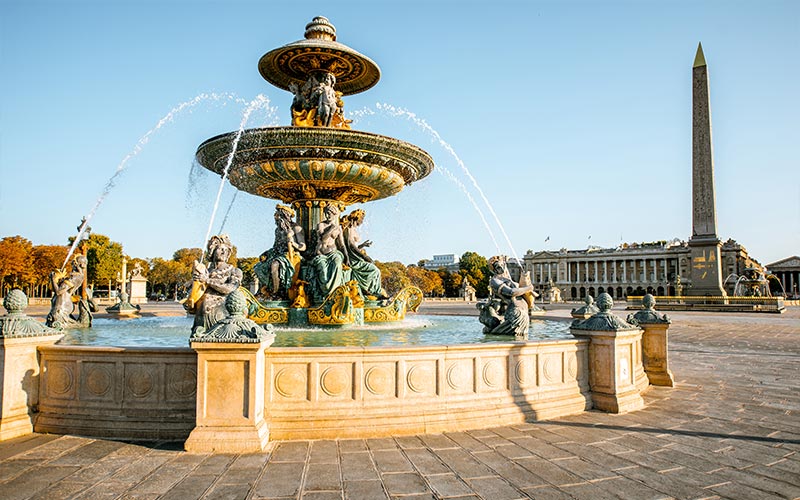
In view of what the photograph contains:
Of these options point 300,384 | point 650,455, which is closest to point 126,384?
point 300,384

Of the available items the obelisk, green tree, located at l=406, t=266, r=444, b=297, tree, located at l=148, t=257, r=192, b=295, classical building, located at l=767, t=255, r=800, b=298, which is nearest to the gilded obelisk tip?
the obelisk

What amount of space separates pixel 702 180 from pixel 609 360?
1600 inches

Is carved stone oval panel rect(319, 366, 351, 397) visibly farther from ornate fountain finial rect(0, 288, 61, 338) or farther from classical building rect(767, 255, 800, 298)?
classical building rect(767, 255, 800, 298)

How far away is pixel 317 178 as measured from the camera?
11828mm

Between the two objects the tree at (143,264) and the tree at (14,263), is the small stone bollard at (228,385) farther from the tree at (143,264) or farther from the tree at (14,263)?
the tree at (143,264)

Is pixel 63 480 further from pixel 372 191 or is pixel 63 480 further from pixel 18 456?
pixel 372 191

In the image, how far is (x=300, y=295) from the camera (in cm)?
1139

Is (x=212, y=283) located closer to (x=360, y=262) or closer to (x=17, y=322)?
(x=17, y=322)

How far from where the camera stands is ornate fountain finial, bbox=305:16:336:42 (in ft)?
43.0

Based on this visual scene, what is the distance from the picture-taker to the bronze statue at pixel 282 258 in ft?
38.2

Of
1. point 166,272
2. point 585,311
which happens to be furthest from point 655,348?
point 166,272

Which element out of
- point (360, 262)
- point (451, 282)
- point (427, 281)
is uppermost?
point (427, 281)

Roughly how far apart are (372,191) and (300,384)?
8139mm

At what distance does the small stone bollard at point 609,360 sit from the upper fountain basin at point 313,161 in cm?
602
